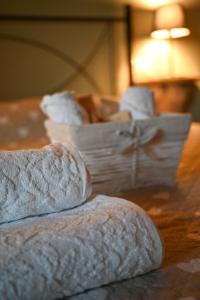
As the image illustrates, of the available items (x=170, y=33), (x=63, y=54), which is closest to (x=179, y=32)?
(x=170, y=33)

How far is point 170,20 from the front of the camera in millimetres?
2941

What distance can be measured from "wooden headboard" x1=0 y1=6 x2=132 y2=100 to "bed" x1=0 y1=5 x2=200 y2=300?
134mm

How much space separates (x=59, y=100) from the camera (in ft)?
5.28

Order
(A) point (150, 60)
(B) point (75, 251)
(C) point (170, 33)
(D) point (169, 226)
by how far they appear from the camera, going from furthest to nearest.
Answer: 1. (A) point (150, 60)
2. (C) point (170, 33)
3. (D) point (169, 226)
4. (B) point (75, 251)

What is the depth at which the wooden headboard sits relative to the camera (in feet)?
8.79

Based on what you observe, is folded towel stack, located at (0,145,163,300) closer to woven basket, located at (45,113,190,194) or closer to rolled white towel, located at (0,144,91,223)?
rolled white towel, located at (0,144,91,223)

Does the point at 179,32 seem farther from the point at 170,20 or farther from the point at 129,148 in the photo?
the point at 129,148

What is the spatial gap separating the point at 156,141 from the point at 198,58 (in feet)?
6.78

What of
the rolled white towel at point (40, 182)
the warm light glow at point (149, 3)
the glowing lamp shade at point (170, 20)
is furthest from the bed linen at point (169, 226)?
the warm light glow at point (149, 3)

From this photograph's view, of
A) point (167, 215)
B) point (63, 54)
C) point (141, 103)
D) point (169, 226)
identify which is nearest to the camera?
point (169, 226)

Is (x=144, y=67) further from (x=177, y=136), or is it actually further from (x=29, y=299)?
(x=29, y=299)

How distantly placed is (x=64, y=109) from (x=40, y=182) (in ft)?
2.75

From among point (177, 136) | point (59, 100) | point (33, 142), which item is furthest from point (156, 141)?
point (33, 142)

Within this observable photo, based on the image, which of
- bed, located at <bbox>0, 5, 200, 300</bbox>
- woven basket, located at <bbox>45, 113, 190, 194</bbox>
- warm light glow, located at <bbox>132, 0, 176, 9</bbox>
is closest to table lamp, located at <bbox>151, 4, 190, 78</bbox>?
warm light glow, located at <bbox>132, 0, 176, 9</bbox>
